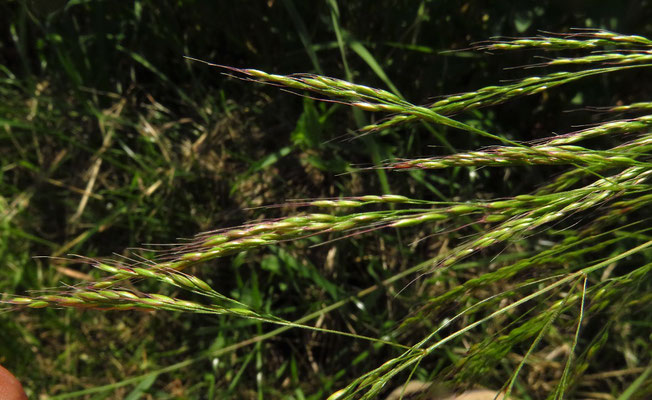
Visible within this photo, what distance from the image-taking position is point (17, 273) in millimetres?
1933

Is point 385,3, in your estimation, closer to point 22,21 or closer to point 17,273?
point 22,21

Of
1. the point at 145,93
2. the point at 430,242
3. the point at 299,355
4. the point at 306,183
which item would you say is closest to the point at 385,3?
the point at 306,183

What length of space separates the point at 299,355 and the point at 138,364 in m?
0.50

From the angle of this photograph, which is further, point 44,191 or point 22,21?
point 44,191

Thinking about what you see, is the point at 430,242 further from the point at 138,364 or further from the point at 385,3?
the point at 138,364

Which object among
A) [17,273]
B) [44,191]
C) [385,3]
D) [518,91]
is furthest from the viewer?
[44,191]

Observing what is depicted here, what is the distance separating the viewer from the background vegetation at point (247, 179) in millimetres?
1769

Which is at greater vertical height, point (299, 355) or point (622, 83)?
point (622, 83)

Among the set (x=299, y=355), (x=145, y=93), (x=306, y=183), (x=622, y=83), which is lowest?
(x=299, y=355)

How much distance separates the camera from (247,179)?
6.31 feet

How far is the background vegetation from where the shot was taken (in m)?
1.77

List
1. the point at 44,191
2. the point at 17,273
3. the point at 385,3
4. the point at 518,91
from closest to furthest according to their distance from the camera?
the point at 518,91, the point at 385,3, the point at 17,273, the point at 44,191

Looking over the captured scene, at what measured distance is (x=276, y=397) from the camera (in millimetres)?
1816

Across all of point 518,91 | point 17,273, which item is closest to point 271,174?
point 17,273
